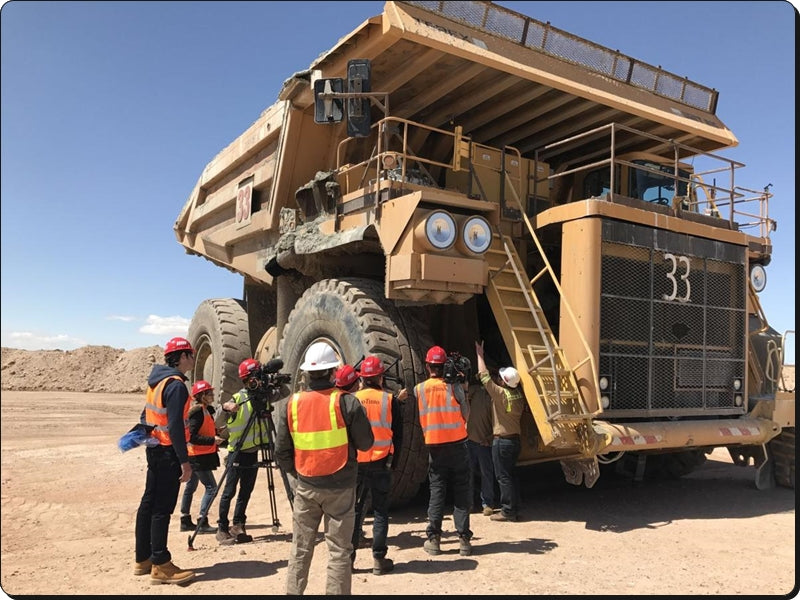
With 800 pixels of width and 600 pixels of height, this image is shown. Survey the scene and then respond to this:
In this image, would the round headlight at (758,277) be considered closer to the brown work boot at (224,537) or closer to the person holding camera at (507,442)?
the person holding camera at (507,442)

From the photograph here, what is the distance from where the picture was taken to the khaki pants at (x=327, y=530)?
393 centimetres

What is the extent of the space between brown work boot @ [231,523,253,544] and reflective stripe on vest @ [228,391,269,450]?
644 mm

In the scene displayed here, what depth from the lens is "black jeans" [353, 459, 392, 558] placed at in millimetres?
4633

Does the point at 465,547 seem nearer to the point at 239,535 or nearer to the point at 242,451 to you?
the point at 239,535

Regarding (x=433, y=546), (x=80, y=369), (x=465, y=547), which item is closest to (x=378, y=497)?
(x=433, y=546)

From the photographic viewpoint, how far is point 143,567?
4730 mm

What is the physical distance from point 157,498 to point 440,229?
116 inches

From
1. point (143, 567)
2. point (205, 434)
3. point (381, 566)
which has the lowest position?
point (143, 567)

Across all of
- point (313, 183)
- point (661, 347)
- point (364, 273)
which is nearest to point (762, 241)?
point (661, 347)

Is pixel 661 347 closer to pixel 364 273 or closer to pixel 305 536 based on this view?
pixel 364 273

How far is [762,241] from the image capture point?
289 inches

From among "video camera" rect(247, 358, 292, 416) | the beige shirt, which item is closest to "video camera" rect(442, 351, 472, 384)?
the beige shirt

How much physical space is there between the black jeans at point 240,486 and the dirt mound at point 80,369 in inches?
859

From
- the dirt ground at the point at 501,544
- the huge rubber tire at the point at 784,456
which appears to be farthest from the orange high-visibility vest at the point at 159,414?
the huge rubber tire at the point at 784,456
